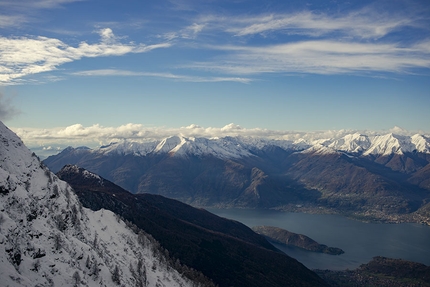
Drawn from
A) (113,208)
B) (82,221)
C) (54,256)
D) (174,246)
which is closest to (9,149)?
(82,221)

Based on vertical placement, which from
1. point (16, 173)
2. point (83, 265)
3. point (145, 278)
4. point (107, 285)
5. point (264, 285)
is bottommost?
point (264, 285)

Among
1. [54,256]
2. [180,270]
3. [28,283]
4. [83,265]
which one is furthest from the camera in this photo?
[180,270]

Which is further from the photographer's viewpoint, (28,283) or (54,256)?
(54,256)

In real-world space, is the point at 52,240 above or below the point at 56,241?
above

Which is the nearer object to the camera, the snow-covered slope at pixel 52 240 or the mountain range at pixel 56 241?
the snow-covered slope at pixel 52 240

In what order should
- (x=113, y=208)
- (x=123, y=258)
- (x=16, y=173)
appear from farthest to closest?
(x=113, y=208) < (x=123, y=258) < (x=16, y=173)

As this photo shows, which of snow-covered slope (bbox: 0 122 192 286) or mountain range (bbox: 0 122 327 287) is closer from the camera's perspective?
snow-covered slope (bbox: 0 122 192 286)

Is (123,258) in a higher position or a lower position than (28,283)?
lower

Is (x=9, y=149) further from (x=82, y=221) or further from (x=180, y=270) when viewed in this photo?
(x=180, y=270)
